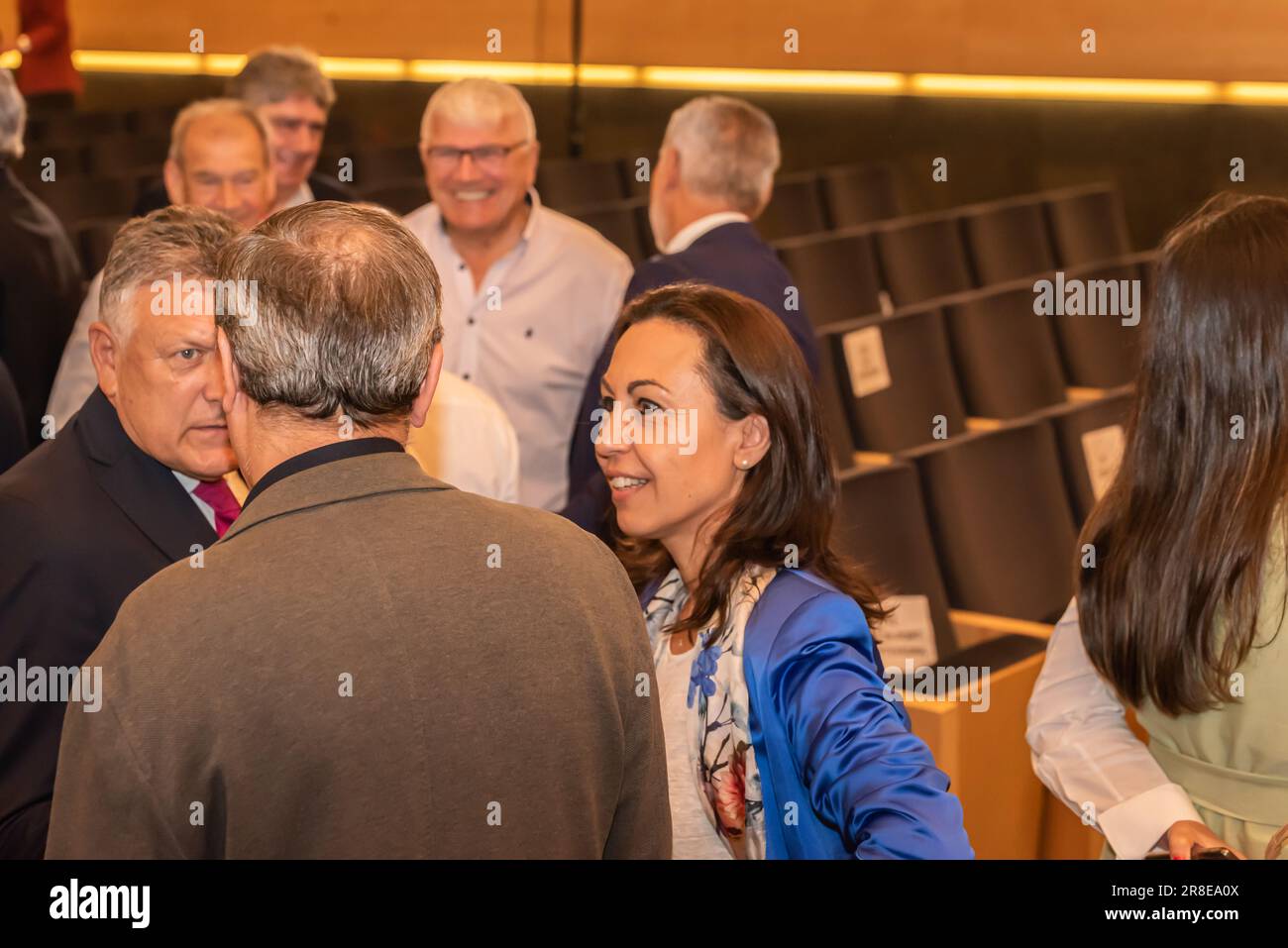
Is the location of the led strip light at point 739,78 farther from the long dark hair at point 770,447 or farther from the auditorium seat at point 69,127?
the long dark hair at point 770,447

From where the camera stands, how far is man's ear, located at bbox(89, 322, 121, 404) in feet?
5.41

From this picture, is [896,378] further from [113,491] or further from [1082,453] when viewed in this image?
[113,491]

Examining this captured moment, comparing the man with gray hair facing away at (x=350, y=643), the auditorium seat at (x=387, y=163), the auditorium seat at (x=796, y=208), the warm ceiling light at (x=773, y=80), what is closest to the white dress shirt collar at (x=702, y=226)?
the man with gray hair facing away at (x=350, y=643)

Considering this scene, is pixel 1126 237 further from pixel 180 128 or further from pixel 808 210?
pixel 180 128

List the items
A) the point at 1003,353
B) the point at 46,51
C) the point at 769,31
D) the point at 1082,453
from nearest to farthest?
the point at 1082,453
the point at 1003,353
the point at 46,51
the point at 769,31

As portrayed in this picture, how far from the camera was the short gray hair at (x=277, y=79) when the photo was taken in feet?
13.2

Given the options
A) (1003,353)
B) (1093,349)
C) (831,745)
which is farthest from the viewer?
(1093,349)

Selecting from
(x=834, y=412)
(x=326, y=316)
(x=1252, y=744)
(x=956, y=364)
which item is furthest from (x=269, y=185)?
(x=1252, y=744)

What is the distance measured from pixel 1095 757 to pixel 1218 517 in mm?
335

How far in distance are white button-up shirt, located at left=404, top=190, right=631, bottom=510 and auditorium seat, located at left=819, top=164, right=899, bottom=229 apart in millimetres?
4132

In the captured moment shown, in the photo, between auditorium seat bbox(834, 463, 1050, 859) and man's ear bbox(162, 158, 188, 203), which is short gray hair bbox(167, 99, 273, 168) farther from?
auditorium seat bbox(834, 463, 1050, 859)

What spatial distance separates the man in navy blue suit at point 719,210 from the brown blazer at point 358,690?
5.33ft

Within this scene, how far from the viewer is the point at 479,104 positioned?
10.5 ft
